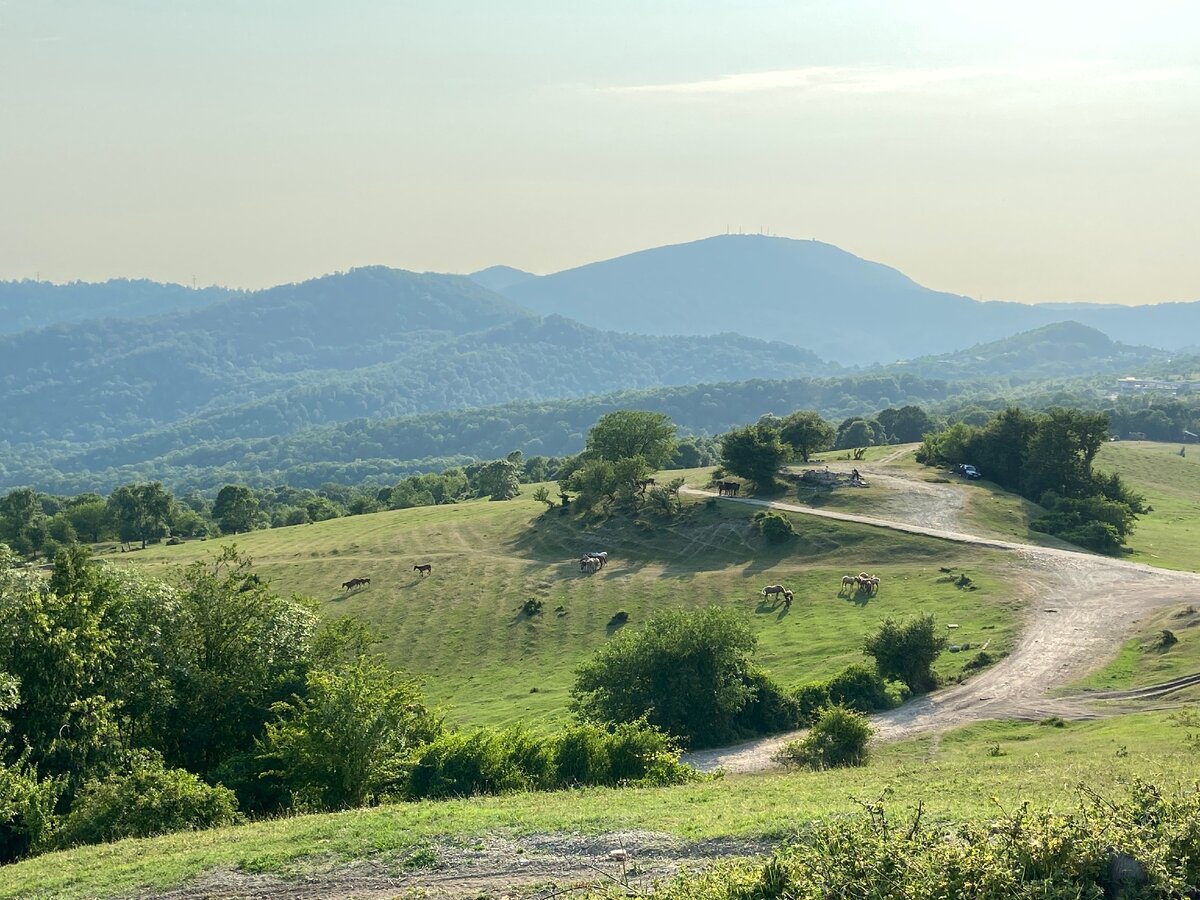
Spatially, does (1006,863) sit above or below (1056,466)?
below

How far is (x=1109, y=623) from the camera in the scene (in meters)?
64.6

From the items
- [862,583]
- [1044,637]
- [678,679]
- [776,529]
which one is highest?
[776,529]

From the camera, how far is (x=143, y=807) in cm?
3219

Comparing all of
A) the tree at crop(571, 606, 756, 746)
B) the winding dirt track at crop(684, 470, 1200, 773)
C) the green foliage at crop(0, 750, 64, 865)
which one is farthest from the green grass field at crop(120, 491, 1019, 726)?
the green foliage at crop(0, 750, 64, 865)

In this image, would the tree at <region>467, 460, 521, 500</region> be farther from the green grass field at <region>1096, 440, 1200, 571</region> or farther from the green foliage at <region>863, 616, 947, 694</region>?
the green foliage at <region>863, 616, 947, 694</region>

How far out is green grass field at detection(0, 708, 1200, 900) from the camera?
25234 millimetres

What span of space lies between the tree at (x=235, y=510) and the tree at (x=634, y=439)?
64162mm

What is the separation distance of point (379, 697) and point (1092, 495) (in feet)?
301

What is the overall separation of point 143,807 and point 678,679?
2863cm

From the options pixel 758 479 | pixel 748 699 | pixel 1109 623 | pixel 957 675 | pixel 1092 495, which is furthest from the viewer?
pixel 758 479

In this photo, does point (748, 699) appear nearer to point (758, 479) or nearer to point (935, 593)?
point (935, 593)

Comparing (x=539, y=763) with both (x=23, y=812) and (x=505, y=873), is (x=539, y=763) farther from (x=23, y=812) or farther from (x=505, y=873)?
(x=23, y=812)

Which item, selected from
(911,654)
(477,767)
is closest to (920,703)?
(911,654)

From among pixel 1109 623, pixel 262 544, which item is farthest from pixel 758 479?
pixel 262 544
